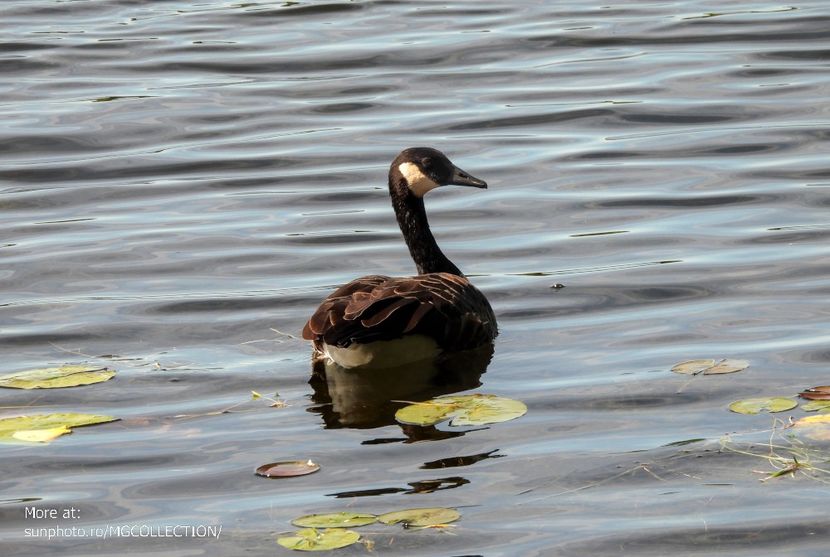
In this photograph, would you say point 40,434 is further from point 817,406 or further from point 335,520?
point 817,406

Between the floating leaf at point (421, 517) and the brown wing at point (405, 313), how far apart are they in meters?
1.92

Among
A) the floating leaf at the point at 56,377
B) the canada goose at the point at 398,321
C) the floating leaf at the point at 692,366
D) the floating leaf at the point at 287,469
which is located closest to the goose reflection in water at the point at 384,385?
the canada goose at the point at 398,321

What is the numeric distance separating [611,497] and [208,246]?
5416 mm

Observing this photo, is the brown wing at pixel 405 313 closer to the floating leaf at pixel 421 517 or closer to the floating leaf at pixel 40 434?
the floating leaf at pixel 40 434

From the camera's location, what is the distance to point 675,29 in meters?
18.0

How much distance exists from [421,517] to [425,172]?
4.03 metres

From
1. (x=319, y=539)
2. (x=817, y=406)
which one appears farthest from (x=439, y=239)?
(x=319, y=539)

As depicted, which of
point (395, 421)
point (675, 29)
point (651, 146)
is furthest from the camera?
point (675, 29)

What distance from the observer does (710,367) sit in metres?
7.83

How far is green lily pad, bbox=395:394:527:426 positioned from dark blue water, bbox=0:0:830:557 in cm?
10

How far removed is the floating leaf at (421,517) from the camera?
594 centimetres

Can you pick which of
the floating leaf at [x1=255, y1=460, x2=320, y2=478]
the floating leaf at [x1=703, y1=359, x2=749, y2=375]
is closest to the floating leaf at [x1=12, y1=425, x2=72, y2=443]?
the floating leaf at [x1=255, y1=460, x2=320, y2=478]

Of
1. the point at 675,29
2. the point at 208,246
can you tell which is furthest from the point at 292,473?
the point at 675,29

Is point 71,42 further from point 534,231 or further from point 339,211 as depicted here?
point 534,231
